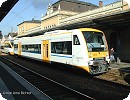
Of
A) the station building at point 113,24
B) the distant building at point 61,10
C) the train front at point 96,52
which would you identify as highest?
the distant building at point 61,10

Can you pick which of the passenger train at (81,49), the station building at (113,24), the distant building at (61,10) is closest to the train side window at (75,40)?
the passenger train at (81,49)

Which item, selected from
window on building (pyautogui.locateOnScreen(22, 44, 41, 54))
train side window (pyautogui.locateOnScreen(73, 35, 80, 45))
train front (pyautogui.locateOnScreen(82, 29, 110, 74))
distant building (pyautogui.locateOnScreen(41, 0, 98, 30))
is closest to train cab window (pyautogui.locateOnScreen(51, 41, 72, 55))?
train side window (pyautogui.locateOnScreen(73, 35, 80, 45))

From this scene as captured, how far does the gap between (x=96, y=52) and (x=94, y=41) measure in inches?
36.8

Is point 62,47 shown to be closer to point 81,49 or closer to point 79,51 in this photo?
point 79,51

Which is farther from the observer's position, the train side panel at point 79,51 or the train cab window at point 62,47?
the train cab window at point 62,47

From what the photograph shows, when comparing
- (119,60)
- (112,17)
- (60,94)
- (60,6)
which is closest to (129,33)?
(119,60)

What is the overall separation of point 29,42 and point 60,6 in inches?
1362

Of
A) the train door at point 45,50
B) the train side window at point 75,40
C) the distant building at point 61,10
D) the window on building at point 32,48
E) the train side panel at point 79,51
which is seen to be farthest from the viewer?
the distant building at point 61,10

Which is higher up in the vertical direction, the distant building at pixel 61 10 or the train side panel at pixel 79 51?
the distant building at pixel 61 10

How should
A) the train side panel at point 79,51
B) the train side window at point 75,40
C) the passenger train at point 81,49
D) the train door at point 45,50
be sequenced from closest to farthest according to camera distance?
the train side panel at point 79,51 < the passenger train at point 81,49 < the train side window at point 75,40 < the train door at point 45,50

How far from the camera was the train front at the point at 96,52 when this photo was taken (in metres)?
14.8

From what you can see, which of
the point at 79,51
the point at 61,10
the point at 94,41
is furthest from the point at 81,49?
the point at 61,10

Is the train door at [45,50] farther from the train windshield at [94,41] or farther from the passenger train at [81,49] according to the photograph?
the train windshield at [94,41]

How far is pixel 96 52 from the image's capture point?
1524 cm
